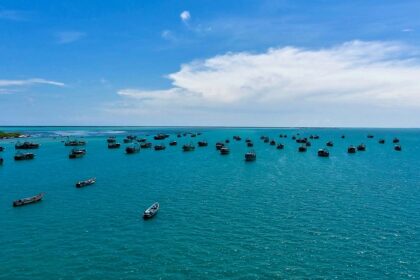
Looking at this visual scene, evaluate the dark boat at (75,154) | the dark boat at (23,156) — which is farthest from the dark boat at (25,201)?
the dark boat at (23,156)

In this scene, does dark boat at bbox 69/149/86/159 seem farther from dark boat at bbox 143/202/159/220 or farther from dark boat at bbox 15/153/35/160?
dark boat at bbox 143/202/159/220

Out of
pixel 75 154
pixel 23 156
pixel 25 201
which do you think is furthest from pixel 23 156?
pixel 25 201

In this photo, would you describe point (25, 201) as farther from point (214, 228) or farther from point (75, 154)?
point (75, 154)

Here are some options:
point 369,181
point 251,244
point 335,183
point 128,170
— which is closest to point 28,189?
point 128,170

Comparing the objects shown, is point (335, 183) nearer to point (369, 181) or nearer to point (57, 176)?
point (369, 181)

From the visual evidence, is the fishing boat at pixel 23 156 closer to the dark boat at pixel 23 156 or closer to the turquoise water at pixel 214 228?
the dark boat at pixel 23 156

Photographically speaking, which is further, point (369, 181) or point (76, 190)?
point (369, 181)

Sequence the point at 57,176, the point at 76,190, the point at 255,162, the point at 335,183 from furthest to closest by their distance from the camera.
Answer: the point at 255,162 → the point at 57,176 → the point at 335,183 → the point at 76,190

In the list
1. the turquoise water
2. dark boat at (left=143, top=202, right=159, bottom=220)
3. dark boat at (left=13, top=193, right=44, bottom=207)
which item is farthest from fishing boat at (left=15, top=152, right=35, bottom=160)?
dark boat at (left=143, top=202, right=159, bottom=220)
